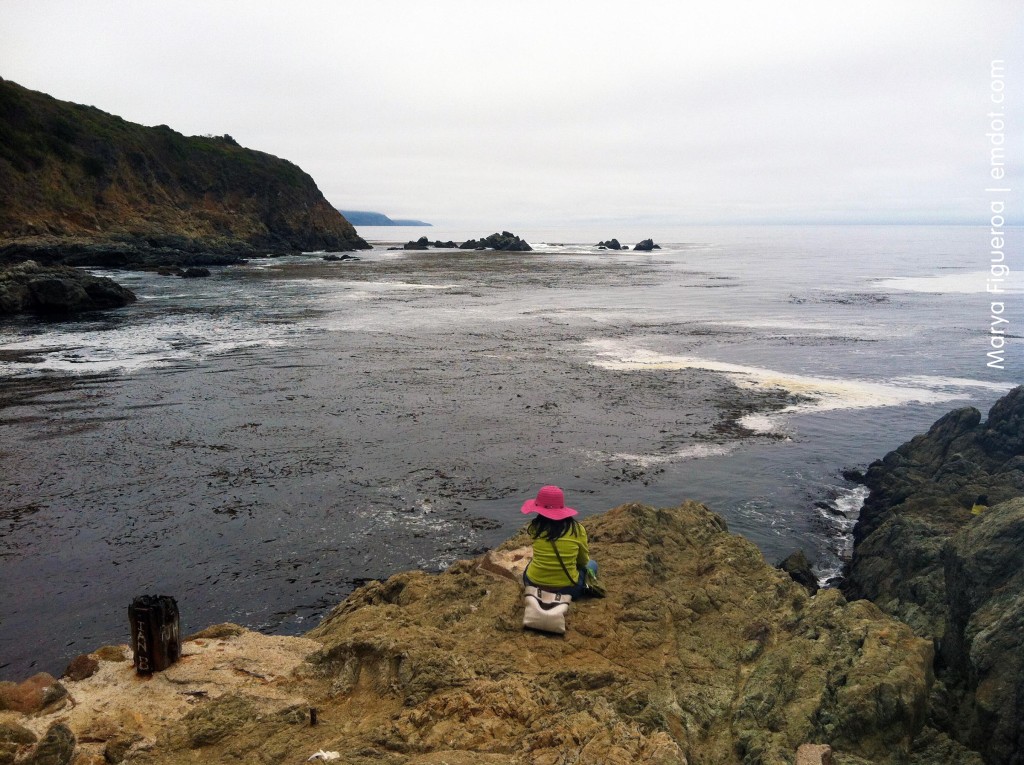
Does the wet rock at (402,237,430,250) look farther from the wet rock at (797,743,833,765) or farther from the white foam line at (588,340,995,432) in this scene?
the wet rock at (797,743,833,765)

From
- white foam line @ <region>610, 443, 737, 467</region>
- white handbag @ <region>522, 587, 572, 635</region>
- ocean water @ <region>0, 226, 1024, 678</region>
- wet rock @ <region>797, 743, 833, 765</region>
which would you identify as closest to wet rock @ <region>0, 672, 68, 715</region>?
ocean water @ <region>0, 226, 1024, 678</region>

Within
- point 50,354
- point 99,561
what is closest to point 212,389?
point 50,354

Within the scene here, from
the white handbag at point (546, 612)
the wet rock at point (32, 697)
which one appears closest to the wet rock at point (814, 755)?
the white handbag at point (546, 612)

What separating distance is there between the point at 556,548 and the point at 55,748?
463 cm

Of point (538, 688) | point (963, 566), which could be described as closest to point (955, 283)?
point (963, 566)

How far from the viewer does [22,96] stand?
69.6 metres

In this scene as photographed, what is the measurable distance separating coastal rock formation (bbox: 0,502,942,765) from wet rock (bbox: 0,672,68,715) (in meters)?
0.14

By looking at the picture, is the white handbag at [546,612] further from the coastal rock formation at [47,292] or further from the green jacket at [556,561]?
the coastal rock formation at [47,292]

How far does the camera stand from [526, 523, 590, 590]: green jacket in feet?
25.1

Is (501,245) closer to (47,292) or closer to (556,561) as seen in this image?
(47,292)

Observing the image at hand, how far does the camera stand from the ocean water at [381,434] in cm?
1196

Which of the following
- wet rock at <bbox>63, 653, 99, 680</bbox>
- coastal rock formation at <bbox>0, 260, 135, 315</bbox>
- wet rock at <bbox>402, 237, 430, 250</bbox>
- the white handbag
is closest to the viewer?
wet rock at <bbox>63, 653, 99, 680</bbox>

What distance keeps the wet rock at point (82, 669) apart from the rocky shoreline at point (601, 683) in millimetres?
17

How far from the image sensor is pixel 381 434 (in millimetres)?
18547
